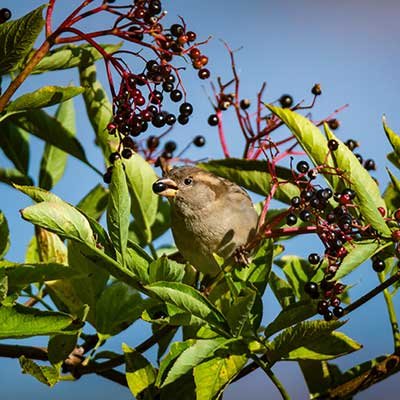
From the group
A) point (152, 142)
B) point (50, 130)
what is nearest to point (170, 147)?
point (152, 142)

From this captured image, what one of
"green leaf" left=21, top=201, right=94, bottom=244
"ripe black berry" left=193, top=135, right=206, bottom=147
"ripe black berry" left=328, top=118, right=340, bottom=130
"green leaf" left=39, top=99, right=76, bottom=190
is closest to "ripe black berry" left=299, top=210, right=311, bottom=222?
"green leaf" left=21, top=201, right=94, bottom=244

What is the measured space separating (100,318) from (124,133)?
0.44 metres

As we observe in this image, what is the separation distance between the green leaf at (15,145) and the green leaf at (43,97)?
0.46 metres

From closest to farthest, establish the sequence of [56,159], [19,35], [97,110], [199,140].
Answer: [19,35] < [97,110] < [56,159] < [199,140]

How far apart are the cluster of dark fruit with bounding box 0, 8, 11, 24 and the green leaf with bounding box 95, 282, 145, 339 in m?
0.66

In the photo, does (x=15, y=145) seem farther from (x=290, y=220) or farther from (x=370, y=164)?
(x=370, y=164)

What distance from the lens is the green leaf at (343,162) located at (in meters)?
1.54

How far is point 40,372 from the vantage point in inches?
59.6

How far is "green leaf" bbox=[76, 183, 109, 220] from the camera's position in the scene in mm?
2227

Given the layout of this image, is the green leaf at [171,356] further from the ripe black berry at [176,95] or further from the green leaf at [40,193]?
the ripe black berry at [176,95]

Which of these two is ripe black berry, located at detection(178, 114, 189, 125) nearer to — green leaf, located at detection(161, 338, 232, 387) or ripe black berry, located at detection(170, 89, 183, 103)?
ripe black berry, located at detection(170, 89, 183, 103)

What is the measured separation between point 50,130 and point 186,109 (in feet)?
1.36

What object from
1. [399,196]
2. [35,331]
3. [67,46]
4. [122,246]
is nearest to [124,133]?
[67,46]

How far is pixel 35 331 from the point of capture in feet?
4.65
